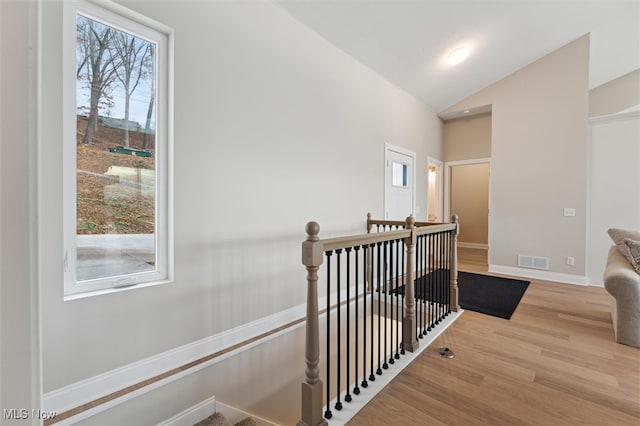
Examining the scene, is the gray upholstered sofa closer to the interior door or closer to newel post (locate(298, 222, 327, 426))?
the interior door

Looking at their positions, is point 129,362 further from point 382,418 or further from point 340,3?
point 340,3

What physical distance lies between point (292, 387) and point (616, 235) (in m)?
3.58

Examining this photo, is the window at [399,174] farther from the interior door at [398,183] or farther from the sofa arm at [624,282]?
the sofa arm at [624,282]

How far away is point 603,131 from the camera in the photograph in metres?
4.04

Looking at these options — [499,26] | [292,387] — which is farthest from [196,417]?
[499,26]

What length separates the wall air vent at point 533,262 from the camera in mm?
4496

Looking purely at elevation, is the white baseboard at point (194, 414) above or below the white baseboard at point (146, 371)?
below

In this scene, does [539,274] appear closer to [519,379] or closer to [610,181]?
[610,181]

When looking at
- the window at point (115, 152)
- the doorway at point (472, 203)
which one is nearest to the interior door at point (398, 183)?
the window at point (115, 152)

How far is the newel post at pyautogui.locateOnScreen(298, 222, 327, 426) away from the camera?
1457 mm

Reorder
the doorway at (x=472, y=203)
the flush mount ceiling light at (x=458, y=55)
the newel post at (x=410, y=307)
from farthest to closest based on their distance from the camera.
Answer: the doorway at (x=472, y=203)
the flush mount ceiling light at (x=458, y=55)
the newel post at (x=410, y=307)

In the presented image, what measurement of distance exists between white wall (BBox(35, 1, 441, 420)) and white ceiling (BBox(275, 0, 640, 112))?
315 mm

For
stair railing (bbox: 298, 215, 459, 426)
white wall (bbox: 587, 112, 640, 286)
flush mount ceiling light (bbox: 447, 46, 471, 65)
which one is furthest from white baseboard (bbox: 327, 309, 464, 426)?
flush mount ceiling light (bbox: 447, 46, 471, 65)

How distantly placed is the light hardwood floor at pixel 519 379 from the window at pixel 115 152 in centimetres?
173
